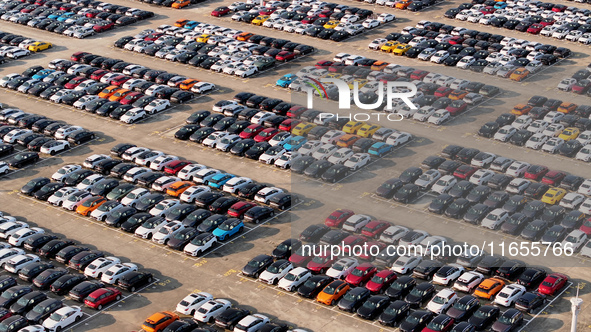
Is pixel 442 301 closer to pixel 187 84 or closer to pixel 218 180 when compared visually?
pixel 218 180

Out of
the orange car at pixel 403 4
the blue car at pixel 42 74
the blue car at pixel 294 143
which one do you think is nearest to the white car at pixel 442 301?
the blue car at pixel 294 143

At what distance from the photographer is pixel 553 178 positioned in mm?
115125

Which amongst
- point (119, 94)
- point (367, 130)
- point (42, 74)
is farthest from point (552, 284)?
point (42, 74)

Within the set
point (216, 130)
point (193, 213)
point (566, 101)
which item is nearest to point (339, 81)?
point (216, 130)

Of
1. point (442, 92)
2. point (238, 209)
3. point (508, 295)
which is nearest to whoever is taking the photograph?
point (508, 295)

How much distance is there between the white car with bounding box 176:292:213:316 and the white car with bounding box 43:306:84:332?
971 centimetres

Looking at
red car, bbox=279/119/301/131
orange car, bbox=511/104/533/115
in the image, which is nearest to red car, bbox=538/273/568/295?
orange car, bbox=511/104/533/115

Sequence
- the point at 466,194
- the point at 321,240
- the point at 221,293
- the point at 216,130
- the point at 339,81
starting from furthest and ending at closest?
the point at 339,81
the point at 216,130
the point at 466,194
the point at 321,240
the point at 221,293

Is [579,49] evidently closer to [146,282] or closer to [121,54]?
[121,54]

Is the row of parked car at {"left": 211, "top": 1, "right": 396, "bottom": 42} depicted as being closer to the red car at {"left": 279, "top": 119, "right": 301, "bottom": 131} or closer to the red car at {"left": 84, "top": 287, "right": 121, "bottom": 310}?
the red car at {"left": 279, "top": 119, "right": 301, "bottom": 131}

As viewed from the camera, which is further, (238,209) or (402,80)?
(402,80)

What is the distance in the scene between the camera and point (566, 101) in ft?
457

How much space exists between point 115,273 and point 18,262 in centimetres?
1079

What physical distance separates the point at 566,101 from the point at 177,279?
6815 cm
